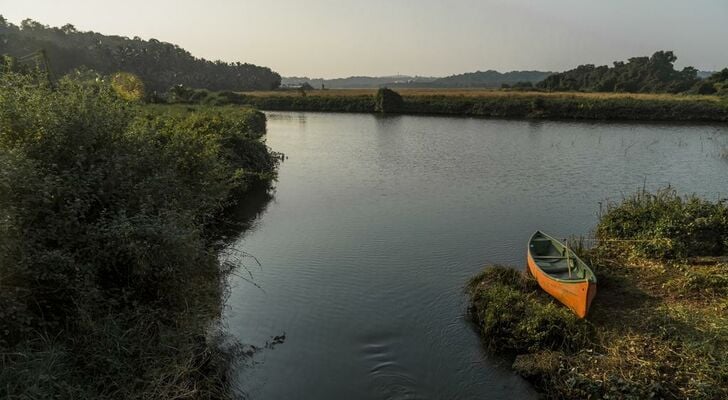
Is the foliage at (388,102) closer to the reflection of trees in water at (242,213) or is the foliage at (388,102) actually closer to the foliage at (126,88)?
the foliage at (126,88)

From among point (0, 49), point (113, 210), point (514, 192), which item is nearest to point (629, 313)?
point (113, 210)

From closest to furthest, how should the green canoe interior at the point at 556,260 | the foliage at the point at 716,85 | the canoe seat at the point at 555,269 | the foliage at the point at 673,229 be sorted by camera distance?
1. the green canoe interior at the point at 556,260
2. the canoe seat at the point at 555,269
3. the foliage at the point at 673,229
4. the foliage at the point at 716,85

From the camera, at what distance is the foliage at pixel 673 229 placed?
1512 centimetres

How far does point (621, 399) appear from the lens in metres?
9.17

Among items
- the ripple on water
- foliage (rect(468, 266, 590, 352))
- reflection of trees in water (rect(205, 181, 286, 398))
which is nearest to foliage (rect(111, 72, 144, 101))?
reflection of trees in water (rect(205, 181, 286, 398))

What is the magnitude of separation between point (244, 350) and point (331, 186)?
18.5m

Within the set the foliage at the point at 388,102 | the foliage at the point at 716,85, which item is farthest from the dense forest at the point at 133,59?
the foliage at the point at 716,85

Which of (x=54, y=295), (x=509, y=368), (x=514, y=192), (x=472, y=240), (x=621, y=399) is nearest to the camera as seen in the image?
(x=54, y=295)

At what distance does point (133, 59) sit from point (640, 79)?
12590 cm

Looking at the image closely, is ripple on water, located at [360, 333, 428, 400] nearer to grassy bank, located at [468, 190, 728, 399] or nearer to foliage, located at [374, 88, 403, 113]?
grassy bank, located at [468, 190, 728, 399]

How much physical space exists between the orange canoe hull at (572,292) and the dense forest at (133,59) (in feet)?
277

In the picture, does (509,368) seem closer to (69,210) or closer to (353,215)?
(69,210)

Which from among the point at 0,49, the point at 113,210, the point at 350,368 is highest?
the point at 0,49

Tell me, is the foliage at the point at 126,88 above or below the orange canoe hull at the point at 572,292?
above
